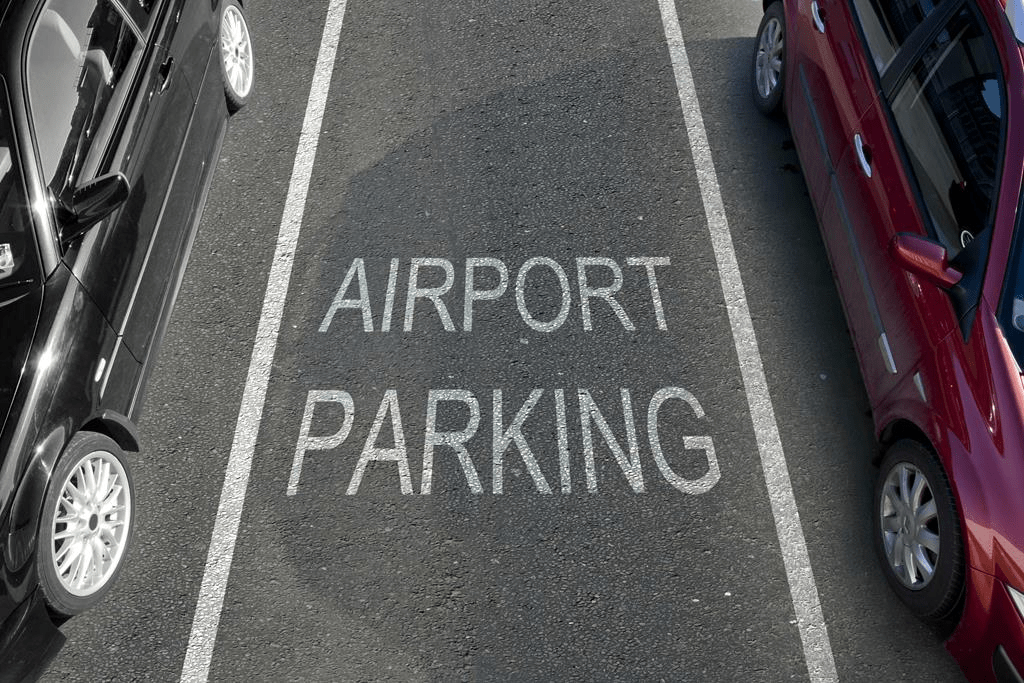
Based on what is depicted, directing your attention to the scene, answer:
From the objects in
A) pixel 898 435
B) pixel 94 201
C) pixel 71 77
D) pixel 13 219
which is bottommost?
pixel 898 435

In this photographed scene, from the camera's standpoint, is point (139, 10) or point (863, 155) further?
point (139, 10)

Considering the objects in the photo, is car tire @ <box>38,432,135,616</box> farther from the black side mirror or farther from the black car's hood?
the black side mirror

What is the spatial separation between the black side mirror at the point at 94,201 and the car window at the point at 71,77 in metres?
0.14

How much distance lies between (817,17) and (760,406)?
246 cm

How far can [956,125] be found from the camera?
4723 millimetres

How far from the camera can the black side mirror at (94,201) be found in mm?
4668

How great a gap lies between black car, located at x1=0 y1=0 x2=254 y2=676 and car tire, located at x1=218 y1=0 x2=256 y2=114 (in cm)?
84

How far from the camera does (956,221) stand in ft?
15.0

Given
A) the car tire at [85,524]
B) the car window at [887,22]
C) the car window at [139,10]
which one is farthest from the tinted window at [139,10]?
the car window at [887,22]

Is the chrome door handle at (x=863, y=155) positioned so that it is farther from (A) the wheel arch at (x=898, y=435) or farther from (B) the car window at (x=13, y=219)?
(B) the car window at (x=13, y=219)

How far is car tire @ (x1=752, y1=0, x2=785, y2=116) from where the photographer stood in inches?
265

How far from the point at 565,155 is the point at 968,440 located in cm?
352

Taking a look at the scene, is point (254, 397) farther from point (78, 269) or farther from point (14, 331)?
point (14, 331)

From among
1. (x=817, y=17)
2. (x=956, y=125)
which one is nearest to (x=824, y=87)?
(x=817, y=17)
